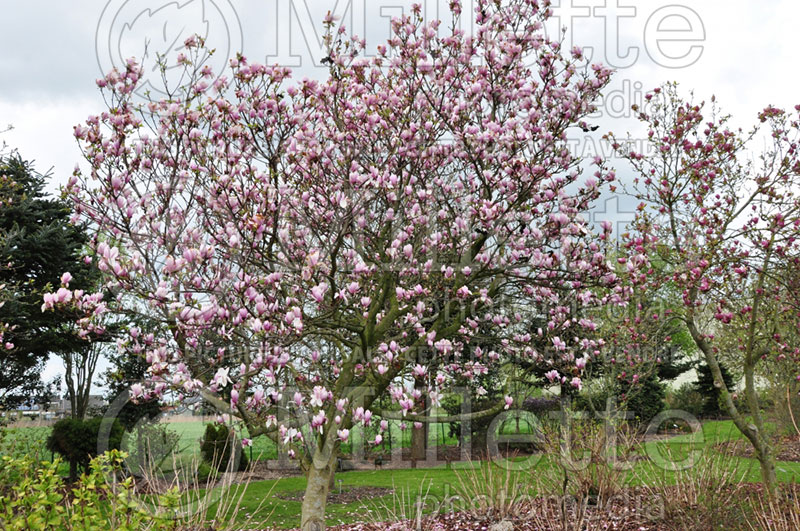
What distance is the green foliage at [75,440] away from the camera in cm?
1318

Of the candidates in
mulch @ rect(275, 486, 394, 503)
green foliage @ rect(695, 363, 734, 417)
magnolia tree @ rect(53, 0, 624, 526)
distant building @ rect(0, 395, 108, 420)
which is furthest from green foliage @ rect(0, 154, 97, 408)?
green foliage @ rect(695, 363, 734, 417)

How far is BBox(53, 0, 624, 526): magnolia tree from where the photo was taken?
5.25 metres

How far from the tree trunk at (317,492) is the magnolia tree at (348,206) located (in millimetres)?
26

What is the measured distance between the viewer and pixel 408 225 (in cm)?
663

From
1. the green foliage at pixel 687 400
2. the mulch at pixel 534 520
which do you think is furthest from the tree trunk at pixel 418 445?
the green foliage at pixel 687 400

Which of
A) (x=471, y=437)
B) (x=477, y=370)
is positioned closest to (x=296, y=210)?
(x=477, y=370)

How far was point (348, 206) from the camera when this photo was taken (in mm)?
5309

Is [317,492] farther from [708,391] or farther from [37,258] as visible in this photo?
[708,391]

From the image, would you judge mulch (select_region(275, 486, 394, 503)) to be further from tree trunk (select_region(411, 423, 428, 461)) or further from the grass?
tree trunk (select_region(411, 423, 428, 461))

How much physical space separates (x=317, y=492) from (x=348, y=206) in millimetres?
3205

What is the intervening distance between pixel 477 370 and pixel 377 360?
232 centimetres

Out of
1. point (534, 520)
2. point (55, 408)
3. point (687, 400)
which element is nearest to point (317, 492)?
point (534, 520)

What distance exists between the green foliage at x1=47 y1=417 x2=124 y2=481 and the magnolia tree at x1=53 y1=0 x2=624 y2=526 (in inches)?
334

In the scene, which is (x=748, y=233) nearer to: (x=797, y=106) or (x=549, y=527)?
(x=797, y=106)
